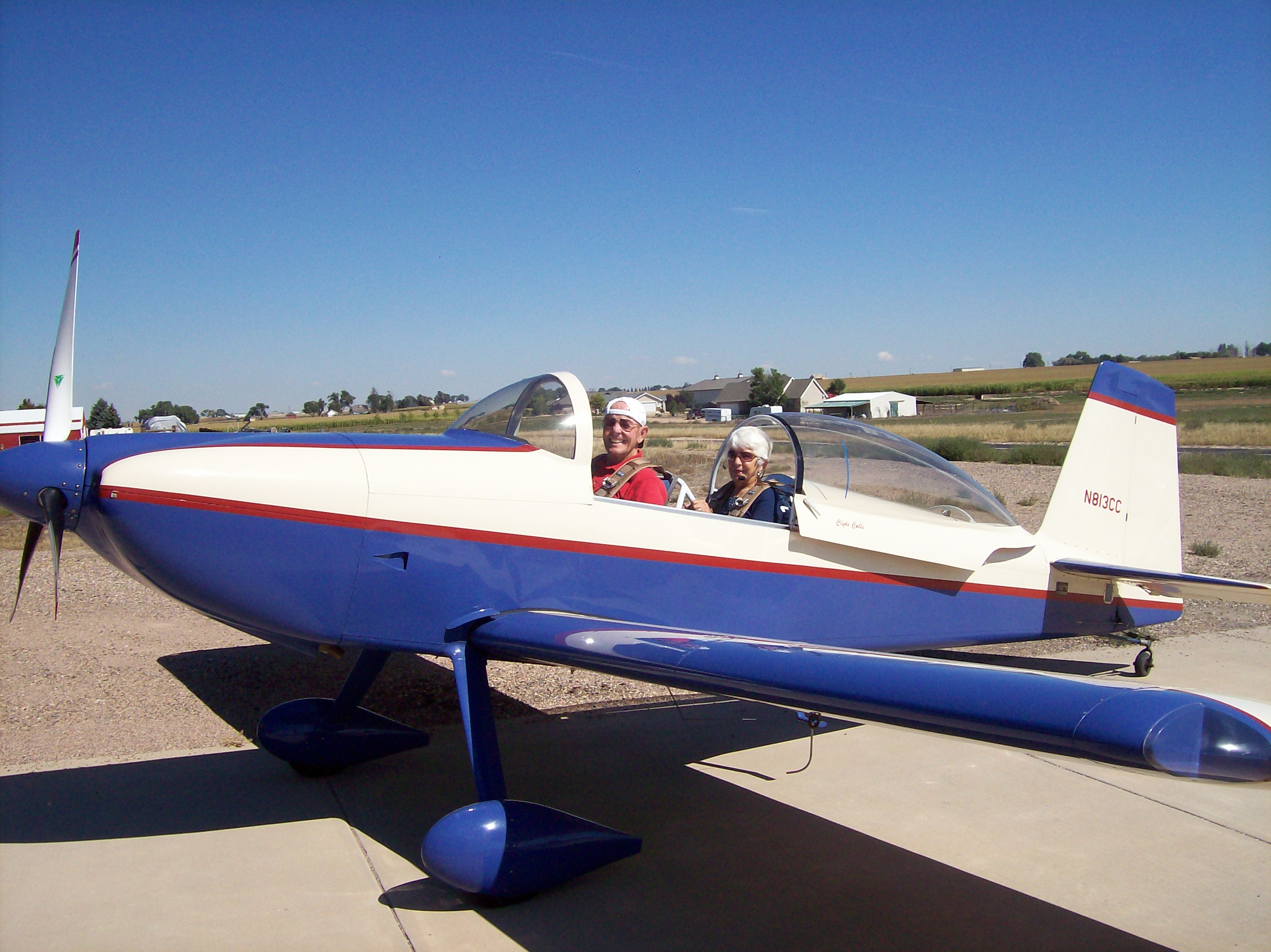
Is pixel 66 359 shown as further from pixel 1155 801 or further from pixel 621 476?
pixel 1155 801

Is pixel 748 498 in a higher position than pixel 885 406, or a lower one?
lower

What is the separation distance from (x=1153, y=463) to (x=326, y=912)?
18.3 feet

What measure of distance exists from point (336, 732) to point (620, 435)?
209 cm

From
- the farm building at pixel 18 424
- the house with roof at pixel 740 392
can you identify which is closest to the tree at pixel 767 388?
the house with roof at pixel 740 392

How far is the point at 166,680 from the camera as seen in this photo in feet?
17.6

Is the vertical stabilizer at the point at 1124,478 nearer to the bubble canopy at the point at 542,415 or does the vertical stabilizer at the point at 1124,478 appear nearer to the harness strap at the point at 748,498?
the harness strap at the point at 748,498

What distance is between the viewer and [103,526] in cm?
299

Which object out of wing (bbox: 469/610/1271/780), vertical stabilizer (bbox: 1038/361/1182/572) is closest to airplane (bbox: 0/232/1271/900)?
wing (bbox: 469/610/1271/780)

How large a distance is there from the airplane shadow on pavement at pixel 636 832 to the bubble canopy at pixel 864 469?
60.7 inches

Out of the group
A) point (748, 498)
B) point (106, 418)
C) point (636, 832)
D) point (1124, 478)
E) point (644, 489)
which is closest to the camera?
point (636, 832)

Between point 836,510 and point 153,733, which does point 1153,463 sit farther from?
point 153,733

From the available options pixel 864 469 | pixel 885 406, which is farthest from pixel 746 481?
pixel 885 406

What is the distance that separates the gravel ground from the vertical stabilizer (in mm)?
1525

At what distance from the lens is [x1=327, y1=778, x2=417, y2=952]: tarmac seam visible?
284cm
